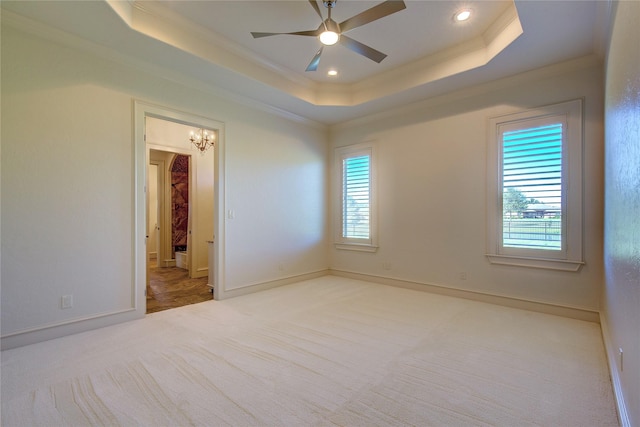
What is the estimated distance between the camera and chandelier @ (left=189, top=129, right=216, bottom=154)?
18.9 feet

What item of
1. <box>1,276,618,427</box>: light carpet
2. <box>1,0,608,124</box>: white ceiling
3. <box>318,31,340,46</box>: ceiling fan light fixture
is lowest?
<box>1,276,618,427</box>: light carpet

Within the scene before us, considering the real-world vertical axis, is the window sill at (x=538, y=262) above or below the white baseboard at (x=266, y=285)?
above

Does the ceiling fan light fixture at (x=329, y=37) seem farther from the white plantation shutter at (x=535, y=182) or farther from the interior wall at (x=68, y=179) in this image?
the white plantation shutter at (x=535, y=182)

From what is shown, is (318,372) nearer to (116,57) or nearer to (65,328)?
(65,328)

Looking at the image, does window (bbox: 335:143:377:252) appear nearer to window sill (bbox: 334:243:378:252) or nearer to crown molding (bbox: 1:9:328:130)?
window sill (bbox: 334:243:378:252)

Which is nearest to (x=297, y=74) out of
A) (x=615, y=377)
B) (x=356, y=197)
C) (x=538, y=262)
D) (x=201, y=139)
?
(x=356, y=197)

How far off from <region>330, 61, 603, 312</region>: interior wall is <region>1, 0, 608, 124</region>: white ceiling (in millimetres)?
302

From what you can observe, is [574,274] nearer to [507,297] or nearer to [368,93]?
[507,297]

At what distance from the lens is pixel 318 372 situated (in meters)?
2.22

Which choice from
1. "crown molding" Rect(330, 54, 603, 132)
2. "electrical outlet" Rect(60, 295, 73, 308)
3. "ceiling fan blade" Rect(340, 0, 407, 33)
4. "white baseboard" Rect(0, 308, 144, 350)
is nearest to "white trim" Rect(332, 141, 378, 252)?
"crown molding" Rect(330, 54, 603, 132)

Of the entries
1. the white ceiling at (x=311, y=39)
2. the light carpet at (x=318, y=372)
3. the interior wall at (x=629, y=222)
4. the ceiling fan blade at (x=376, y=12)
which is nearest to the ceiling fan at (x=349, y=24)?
the ceiling fan blade at (x=376, y=12)

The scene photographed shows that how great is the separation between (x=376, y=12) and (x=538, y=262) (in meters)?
3.44

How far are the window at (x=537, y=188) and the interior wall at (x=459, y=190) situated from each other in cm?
10

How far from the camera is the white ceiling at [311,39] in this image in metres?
2.68
